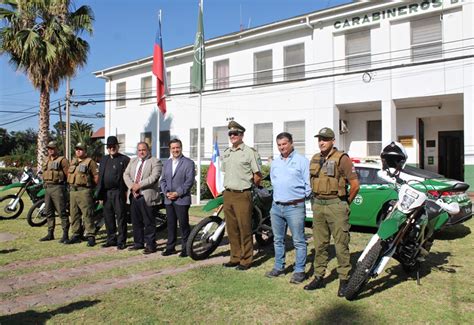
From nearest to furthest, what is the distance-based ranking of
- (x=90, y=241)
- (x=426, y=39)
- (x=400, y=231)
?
(x=400, y=231) → (x=90, y=241) → (x=426, y=39)

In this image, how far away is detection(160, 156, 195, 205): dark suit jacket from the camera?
660 centimetres

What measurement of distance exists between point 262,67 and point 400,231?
624 inches

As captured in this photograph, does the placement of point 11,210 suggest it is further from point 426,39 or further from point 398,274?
point 426,39

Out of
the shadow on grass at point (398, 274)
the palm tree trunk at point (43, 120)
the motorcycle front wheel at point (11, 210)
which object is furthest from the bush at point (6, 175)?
the shadow on grass at point (398, 274)

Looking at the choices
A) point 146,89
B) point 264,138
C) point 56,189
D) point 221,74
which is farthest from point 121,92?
point 56,189

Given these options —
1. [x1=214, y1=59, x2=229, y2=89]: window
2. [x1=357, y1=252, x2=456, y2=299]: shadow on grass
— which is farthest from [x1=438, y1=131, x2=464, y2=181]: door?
[x1=357, y1=252, x2=456, y2=299]: shadow on grass

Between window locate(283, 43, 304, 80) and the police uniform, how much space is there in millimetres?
14011

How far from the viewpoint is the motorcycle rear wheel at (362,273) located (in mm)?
4375

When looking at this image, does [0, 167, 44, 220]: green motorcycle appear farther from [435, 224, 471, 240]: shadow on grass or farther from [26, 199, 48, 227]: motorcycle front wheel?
[435, 224, 471, 240]: shadow on grass

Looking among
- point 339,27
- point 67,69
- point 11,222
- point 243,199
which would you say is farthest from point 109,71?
point 243,199

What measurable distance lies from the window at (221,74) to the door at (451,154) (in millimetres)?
10044

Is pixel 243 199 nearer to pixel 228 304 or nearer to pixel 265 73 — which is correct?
pixel 228 304

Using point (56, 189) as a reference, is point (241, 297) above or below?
below

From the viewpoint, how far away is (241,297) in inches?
183
